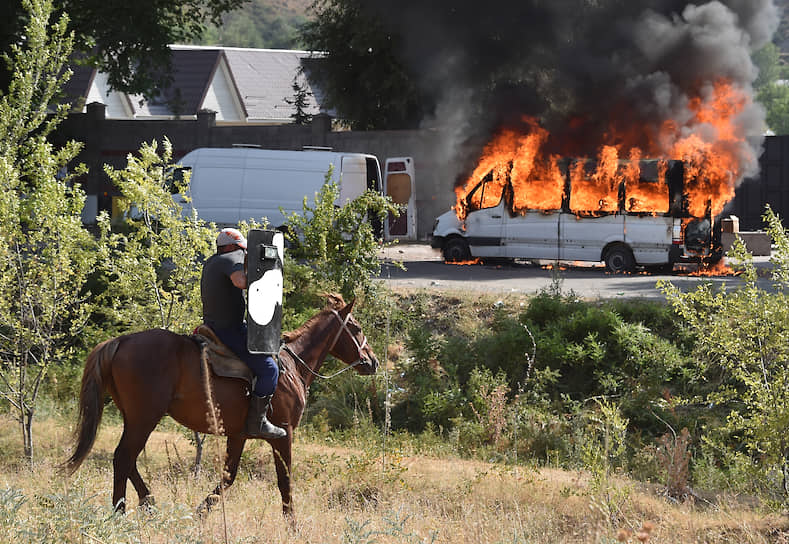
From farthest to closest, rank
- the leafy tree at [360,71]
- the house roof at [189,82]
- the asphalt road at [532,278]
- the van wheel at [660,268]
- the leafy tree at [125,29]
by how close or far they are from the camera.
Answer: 1. the house roof at [189,82]
2. the leafy tree at [360,71]
3. the leafy tree at [125,29]
4. the van wheel at [660,268]
5. the asphalt road at [532,278]

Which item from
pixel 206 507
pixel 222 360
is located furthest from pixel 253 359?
pixel 206 507

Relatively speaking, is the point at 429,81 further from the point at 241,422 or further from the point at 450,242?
the point at 241,422

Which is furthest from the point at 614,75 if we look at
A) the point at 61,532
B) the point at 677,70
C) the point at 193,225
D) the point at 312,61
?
the point at 61,532

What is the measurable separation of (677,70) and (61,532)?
23.1m

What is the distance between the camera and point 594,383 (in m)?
14.4

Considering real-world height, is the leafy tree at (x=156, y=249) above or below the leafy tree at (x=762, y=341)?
above

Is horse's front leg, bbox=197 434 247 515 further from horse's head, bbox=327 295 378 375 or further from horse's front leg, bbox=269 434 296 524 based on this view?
horse's head, bbox=327 295 378 375

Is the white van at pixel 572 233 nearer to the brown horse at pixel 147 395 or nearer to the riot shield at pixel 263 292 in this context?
the brown horse at pixel 147 395

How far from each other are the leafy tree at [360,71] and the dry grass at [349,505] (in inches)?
828

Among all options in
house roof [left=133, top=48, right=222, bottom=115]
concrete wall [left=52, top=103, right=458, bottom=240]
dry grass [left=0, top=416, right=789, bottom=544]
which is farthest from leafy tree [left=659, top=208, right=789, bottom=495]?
house roof [left=133, top=48, right=222, bottom=115]

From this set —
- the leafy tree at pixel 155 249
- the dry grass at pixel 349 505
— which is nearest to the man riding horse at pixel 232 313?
the dry grass at pixel 349 505

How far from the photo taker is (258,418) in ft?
24.0

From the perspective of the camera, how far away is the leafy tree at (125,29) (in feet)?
73.0

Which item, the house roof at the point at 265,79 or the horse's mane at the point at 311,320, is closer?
the horse's mane at the point at 311,320
